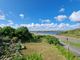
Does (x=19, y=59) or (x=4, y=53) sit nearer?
(x=19, y=59)

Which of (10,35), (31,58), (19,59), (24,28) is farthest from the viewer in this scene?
(24,28)

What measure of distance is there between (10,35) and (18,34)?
1865 millimetres

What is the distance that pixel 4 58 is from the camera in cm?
1600

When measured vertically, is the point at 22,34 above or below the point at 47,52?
above

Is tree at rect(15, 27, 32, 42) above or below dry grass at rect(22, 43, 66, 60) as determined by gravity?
above

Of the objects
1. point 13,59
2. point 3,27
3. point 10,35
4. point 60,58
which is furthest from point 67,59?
point 3,27

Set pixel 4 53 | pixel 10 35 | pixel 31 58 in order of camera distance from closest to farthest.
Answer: pixel 31 58 → pixel 4 53 → pixel 10 35

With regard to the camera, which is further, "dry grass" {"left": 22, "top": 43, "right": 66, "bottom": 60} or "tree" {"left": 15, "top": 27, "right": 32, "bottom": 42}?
"tree" {"left": 15, "top": 27, "right": 32, "bottom": 42}

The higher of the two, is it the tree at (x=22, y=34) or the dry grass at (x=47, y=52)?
the tree at (x=22, y=34)

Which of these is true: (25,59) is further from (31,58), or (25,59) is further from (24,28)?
(24,28)

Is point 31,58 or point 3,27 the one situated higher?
point 3,27

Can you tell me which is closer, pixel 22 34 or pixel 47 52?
pixel 47 52

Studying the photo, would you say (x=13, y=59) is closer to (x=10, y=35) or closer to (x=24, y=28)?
(x=10, y=35)

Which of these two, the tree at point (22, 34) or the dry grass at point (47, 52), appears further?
the tree at point (22, 34)
